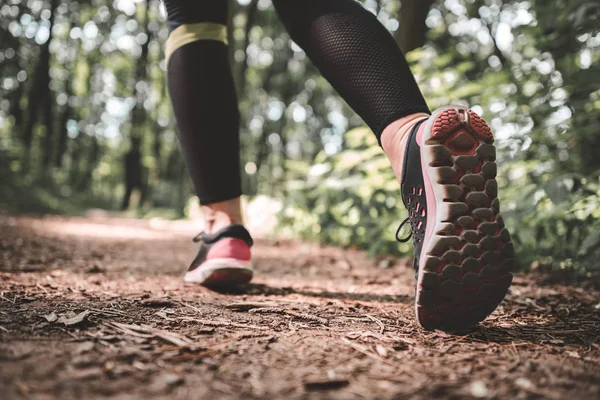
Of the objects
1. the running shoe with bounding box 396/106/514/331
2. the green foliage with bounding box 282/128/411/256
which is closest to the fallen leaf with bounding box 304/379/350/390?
the running shoe with bounding box 396/106/514/331

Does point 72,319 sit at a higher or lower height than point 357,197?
lower

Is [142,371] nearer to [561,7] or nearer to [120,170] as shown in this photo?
[561,7]

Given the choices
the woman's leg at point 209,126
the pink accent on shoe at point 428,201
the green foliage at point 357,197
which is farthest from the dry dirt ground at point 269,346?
the green foliage at point 357,197

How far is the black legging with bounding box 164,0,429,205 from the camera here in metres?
1.14

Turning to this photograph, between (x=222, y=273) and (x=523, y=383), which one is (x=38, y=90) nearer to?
(x=222, y=273)

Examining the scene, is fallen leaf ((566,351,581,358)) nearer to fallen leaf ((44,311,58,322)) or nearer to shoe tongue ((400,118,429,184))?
shoe tongue ((400,118,429,184))

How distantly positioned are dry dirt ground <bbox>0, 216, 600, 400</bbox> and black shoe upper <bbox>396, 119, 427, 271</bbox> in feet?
0.74

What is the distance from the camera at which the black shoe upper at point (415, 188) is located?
100 cm

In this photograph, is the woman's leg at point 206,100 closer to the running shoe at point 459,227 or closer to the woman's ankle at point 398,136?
the woman's ankle at point 398,136

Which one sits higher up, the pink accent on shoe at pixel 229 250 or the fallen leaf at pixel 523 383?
the pink accent on shoe at pixel 229 250

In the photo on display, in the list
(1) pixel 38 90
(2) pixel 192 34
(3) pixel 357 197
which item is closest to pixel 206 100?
(2) pixel 192 34

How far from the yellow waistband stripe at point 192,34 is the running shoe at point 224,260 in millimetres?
637

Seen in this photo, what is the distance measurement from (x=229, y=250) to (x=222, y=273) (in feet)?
0.26

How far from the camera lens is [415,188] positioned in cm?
103
